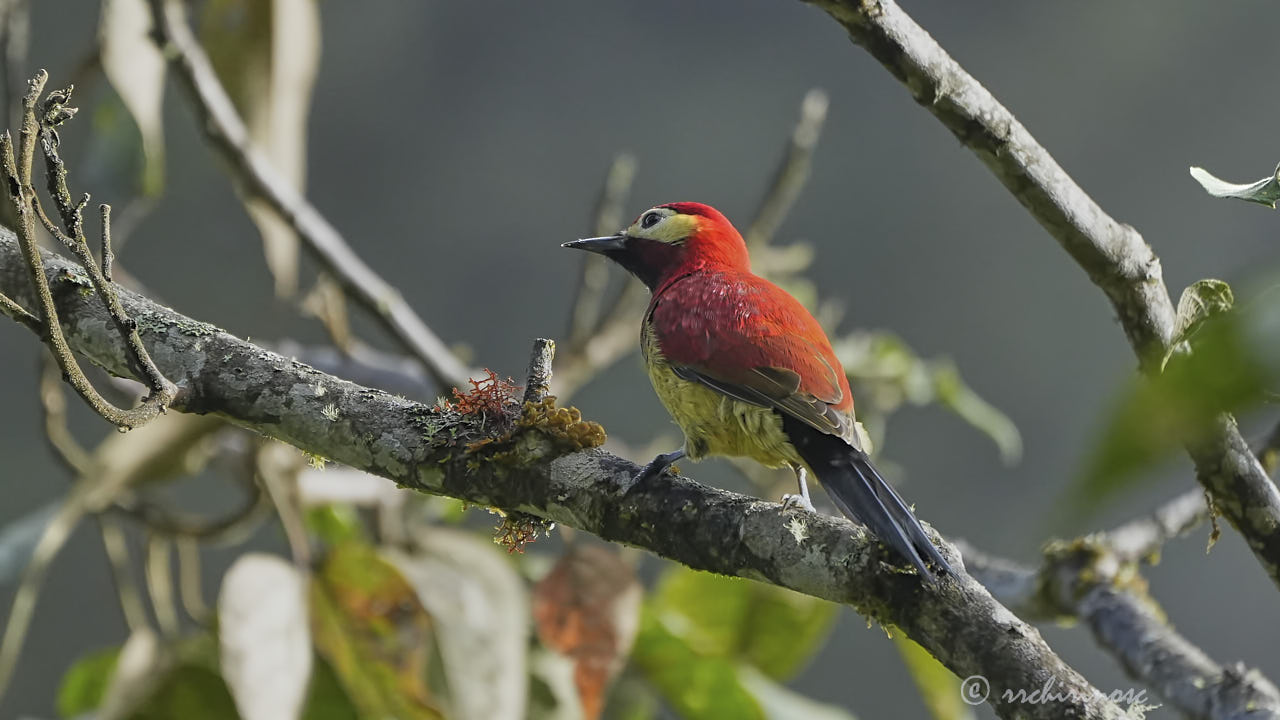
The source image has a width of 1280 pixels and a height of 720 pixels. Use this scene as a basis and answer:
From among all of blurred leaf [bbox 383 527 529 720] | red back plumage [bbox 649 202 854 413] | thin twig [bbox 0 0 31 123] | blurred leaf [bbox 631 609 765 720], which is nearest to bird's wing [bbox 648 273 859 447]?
red back plumage [bbox 649 202 854 413]

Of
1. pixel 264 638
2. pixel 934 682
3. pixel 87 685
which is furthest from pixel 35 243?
pixel 87 685

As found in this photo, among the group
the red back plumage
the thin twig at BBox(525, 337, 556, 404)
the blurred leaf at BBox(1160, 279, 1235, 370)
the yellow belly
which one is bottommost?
the thin twig at BBox(525, 337, 556, 404)

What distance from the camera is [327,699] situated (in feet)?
7.77

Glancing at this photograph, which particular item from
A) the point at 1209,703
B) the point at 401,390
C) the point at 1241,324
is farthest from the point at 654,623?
the point at 1241,324

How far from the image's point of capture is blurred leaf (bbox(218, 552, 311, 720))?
2014 millimetres

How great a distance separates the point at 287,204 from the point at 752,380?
4.77ft

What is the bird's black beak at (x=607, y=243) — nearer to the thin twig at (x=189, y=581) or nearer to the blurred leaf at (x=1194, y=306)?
the blurred leaf at (x=1194, y=306)

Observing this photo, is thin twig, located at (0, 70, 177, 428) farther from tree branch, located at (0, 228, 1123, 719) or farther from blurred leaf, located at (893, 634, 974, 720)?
blurred leaf, located at (893, 634, 974, 720)

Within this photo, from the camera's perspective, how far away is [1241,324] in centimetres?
29

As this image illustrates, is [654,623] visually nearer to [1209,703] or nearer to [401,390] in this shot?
[401,390]

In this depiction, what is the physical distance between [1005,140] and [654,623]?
1.75 metres

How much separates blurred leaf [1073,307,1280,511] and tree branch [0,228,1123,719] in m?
0.76

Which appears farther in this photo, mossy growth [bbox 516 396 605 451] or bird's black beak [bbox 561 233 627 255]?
bird's black beak [bbox 561 233 627 255]

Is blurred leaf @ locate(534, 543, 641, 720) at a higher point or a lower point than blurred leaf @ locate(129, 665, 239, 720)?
higher
